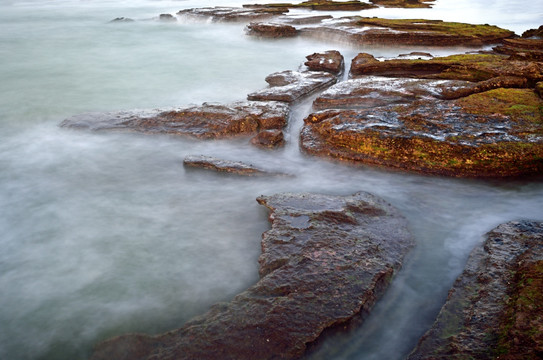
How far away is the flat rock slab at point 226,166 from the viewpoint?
18.0ft

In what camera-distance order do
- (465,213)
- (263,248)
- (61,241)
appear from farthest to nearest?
(465,213) → (61,241) → (263,248)

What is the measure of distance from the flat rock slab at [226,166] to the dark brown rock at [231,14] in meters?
14.7

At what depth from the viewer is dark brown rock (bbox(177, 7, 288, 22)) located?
61.2ft

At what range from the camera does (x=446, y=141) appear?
5.43m

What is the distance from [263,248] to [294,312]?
0.90 m

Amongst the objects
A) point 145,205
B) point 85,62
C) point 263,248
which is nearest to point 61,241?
point 145,205

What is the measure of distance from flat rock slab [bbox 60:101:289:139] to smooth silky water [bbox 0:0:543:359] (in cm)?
26

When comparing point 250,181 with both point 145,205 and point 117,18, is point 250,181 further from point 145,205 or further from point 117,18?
point 117,18

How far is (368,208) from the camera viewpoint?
14.3ft

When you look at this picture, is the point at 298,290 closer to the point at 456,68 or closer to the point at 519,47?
the point at 456,68

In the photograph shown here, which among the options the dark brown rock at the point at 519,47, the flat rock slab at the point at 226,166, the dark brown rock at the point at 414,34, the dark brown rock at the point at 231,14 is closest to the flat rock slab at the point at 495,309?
the flat rock slab at the point at 226,166

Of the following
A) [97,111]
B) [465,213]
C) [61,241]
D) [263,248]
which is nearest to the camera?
[263,248]

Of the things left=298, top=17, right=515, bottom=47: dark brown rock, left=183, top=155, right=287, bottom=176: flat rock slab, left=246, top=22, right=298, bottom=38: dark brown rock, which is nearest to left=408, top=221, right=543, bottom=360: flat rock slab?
left=183, top=155, right=287, bottom=176: flat rock slab

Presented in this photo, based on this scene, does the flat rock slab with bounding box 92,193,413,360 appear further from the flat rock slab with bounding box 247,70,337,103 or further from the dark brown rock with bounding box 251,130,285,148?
the flat rock slab with bounding box 247,70,337,103
